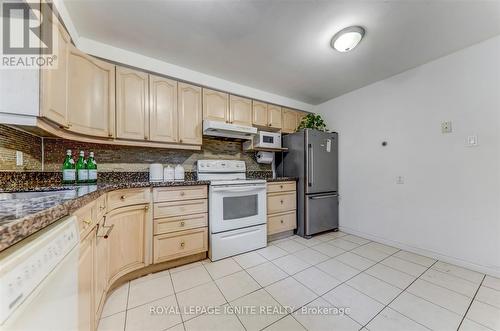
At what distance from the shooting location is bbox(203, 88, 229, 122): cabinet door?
Answer: 8.08ft

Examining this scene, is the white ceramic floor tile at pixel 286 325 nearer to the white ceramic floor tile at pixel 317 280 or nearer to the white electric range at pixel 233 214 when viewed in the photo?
the white ceramic floor tile at pixel 317 280

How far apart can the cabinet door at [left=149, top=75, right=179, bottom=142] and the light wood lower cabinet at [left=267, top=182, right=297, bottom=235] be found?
1441mm

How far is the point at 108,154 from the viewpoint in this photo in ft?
7.02

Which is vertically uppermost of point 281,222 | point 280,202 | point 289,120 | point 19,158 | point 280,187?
point 289,120

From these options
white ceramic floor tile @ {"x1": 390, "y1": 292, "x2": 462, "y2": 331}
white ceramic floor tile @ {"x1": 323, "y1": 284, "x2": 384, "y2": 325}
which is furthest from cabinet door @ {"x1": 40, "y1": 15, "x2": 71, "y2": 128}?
white ceramic floor tile @ {"x1": 390, "y1": 292, "x2": 462, "y2": 331}

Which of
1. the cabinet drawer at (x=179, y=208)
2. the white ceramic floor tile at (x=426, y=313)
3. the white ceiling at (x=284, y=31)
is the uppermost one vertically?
the white ceiling at (x=284, y=31)

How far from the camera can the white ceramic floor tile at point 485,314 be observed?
1.25 metres

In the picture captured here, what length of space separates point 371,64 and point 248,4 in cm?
166

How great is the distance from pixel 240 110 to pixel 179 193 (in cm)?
146

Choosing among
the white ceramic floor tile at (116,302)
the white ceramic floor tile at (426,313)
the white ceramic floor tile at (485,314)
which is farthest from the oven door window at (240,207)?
the white ceramic floor tile at (485,314)

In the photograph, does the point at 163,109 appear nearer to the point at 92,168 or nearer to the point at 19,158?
the point at 92,168

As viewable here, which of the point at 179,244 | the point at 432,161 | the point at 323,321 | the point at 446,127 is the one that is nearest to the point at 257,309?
the point at 323,321

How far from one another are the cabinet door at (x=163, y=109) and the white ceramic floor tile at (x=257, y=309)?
177 centimetres

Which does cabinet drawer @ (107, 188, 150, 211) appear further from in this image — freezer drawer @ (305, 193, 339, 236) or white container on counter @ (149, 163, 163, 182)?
freezer drawer @ (305, 193, 339, 236)
